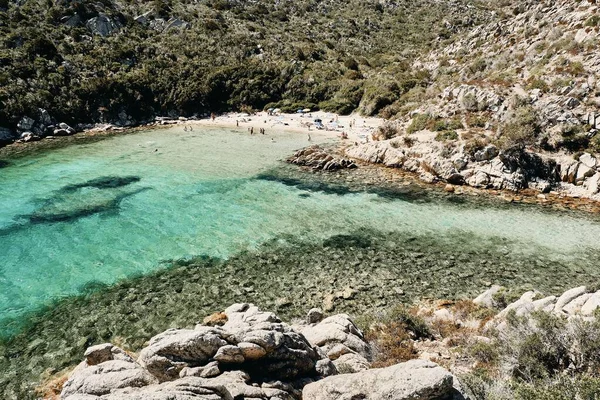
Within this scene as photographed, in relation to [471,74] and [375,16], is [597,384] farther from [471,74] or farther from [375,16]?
[375,16]

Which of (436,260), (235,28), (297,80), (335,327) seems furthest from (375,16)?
(335,327)

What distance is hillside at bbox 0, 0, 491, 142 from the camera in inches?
2517

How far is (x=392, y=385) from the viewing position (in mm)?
7930

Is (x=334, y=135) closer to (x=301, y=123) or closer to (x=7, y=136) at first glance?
(x=301, y=123)

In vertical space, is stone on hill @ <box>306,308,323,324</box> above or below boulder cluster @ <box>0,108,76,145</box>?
below

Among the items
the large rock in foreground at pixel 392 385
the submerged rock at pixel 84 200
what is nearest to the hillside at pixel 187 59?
the submerged rock at pixel 84 200

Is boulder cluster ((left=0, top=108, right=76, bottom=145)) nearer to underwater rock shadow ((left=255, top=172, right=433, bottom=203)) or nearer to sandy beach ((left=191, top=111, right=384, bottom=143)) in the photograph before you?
sandy beach ((left=191, top=111, right=384, bottom=143))

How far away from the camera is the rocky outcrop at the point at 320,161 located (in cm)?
3928

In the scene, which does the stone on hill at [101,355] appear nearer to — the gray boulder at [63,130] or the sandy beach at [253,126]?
the sandy beach at [253,126]

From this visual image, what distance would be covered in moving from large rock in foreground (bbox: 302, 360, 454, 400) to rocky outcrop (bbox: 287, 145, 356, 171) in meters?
31.4

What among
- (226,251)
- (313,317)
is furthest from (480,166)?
(313,317)

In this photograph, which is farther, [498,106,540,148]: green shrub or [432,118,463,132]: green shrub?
[432,118,463,132]: green shrub

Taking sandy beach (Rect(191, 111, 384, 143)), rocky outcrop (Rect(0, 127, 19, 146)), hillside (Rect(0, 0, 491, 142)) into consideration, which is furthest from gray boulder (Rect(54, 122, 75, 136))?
sandy beach (Rect(191, 111, 384, 143))

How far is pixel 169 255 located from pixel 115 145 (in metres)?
36.1
